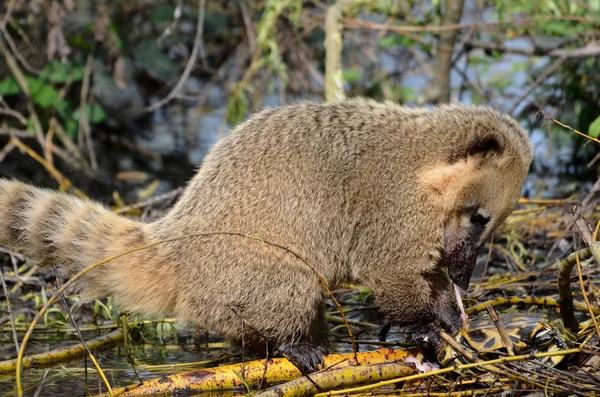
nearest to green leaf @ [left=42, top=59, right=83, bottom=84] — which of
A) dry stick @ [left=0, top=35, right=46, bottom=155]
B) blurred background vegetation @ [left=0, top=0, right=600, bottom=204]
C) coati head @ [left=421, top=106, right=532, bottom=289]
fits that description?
blurred background vegetation @ [left=0, top=0, right=600, bottom=204]

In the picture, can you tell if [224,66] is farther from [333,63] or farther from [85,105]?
[333,63]

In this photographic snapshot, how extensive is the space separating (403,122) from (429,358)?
4.55 ft

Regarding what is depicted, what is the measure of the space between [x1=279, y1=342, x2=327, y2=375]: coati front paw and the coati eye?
1128 mm

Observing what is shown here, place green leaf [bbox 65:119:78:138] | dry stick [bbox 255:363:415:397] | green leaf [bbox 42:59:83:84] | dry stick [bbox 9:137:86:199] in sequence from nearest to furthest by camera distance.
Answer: dry stick [bbox 255:363:415:397] < dry stick [bbox 9:137:86:199] < green leaf [bbox 42:59:83:84] < green leaf [bbox 65:119:78:138]

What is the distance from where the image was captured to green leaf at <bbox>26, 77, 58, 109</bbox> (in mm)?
8617

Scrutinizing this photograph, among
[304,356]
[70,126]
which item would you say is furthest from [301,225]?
[70,126]

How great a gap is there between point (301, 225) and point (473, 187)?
3.22 ft

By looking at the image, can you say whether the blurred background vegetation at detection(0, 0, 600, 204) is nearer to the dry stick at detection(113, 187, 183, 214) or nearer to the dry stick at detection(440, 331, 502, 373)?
the dry stick at detection(113, 187, 183, 214)

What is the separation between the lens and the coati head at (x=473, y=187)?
15.8 feet

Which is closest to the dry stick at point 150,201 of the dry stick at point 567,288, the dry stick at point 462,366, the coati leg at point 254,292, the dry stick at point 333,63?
the dry stick at point 333,63

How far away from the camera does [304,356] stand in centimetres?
466

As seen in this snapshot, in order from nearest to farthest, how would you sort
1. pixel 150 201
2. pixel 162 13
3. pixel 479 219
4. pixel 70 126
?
pixel 479 219, pixel 150 201, pixel 162 13, pixel 70 126

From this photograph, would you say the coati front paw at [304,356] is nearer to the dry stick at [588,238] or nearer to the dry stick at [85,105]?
the dry stick at [588,238]

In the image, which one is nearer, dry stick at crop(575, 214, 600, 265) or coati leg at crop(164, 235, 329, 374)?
dry stick at crop(575, 214, 600, 265)
